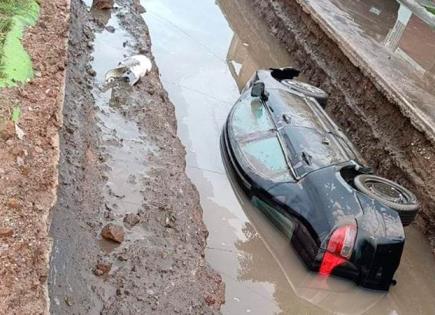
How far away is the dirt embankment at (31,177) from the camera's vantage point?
3475 millimetres

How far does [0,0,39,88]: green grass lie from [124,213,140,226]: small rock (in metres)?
1.71

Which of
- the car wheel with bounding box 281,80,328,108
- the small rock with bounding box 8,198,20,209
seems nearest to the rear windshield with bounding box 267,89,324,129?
the car wheel with bounding box 281,80,328,108

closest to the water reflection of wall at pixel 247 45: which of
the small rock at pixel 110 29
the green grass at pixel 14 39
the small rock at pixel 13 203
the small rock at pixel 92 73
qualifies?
the small rock at pixel 110 29

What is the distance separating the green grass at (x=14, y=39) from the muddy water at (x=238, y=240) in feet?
8.77

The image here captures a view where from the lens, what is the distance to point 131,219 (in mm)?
5574

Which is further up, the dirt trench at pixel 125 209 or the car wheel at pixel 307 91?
the car wheel at pixel 307 91

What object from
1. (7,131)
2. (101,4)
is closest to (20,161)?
(7,131)

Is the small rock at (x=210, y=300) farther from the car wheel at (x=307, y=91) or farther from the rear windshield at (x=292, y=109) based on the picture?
the car wheel at (x=307, y=91)

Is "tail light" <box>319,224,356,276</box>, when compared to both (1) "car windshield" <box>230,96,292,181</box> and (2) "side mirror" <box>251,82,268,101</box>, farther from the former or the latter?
(2) "side mirror" <box>251,82,268,101</box>

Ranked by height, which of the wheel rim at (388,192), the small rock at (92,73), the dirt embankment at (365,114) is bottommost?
the small rock at (92,73)

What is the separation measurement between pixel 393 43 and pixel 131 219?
8.79 metres

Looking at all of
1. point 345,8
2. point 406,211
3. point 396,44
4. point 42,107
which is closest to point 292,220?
point 406,211

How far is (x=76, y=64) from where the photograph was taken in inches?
318

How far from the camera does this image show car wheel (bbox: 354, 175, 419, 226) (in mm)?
5891
